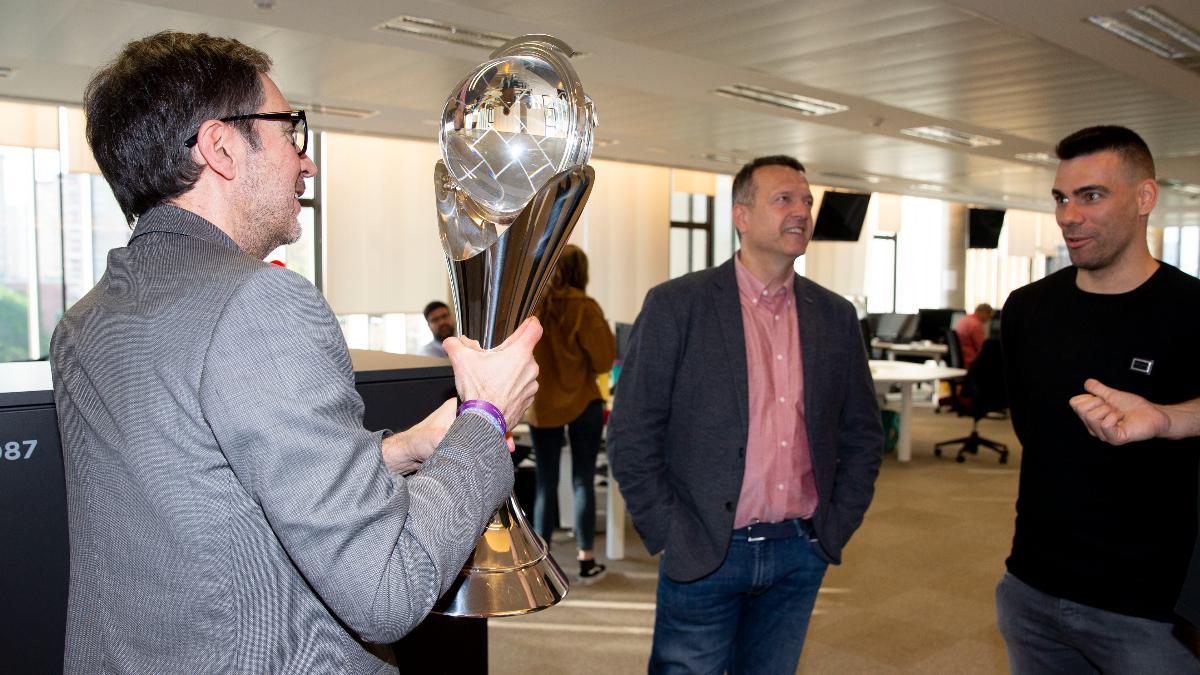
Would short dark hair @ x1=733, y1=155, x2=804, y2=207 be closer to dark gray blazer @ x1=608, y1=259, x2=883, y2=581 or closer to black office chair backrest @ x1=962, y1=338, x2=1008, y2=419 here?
dark gray blazer @ x1=608, y1=259, x2=883, y2=581

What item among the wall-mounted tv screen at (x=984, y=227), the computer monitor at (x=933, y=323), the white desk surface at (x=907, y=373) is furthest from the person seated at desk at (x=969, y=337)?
the wall-mounted tv screen at (x=984, y=227)

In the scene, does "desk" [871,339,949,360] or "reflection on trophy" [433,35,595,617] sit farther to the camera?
"desk" [871,339,949,360]

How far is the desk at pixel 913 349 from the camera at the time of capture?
12577 millimetres

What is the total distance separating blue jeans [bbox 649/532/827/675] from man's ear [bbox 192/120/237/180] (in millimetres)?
1386

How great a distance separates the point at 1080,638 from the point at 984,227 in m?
15.4

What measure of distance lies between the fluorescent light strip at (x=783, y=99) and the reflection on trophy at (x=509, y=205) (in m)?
6.29

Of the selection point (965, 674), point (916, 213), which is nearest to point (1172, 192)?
point (916, 213)

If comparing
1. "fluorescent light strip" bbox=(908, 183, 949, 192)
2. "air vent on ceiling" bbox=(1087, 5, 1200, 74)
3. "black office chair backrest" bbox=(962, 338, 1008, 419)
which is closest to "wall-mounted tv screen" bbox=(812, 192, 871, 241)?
"fluorescent light strip" bbox=(908, 183, 949, 192)

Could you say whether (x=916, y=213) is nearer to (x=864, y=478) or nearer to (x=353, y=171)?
(x=353, y=171)

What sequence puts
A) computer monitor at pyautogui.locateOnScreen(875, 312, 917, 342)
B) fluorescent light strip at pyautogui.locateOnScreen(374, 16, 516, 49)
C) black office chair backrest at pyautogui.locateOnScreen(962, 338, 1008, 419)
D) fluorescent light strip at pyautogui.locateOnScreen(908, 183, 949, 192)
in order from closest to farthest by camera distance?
black office chair backrest at pyautogui.locateOnScreen(962, 338, 1008, 419), fluorescent light strip at pyautogui.locateOnScreen(374, 16, 516, 49), computer monitor at pyautogui.locateOnScreen(875, 312, 917, 342), fluorescent light strip at pyautogui.locateOnScreen(908, 183, 949, 192)

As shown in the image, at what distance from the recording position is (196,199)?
100cm

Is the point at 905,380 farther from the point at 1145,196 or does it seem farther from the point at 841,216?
the point at 1145,196

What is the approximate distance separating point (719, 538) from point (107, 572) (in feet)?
4.35

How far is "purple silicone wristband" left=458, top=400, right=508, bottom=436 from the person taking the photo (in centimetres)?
99
